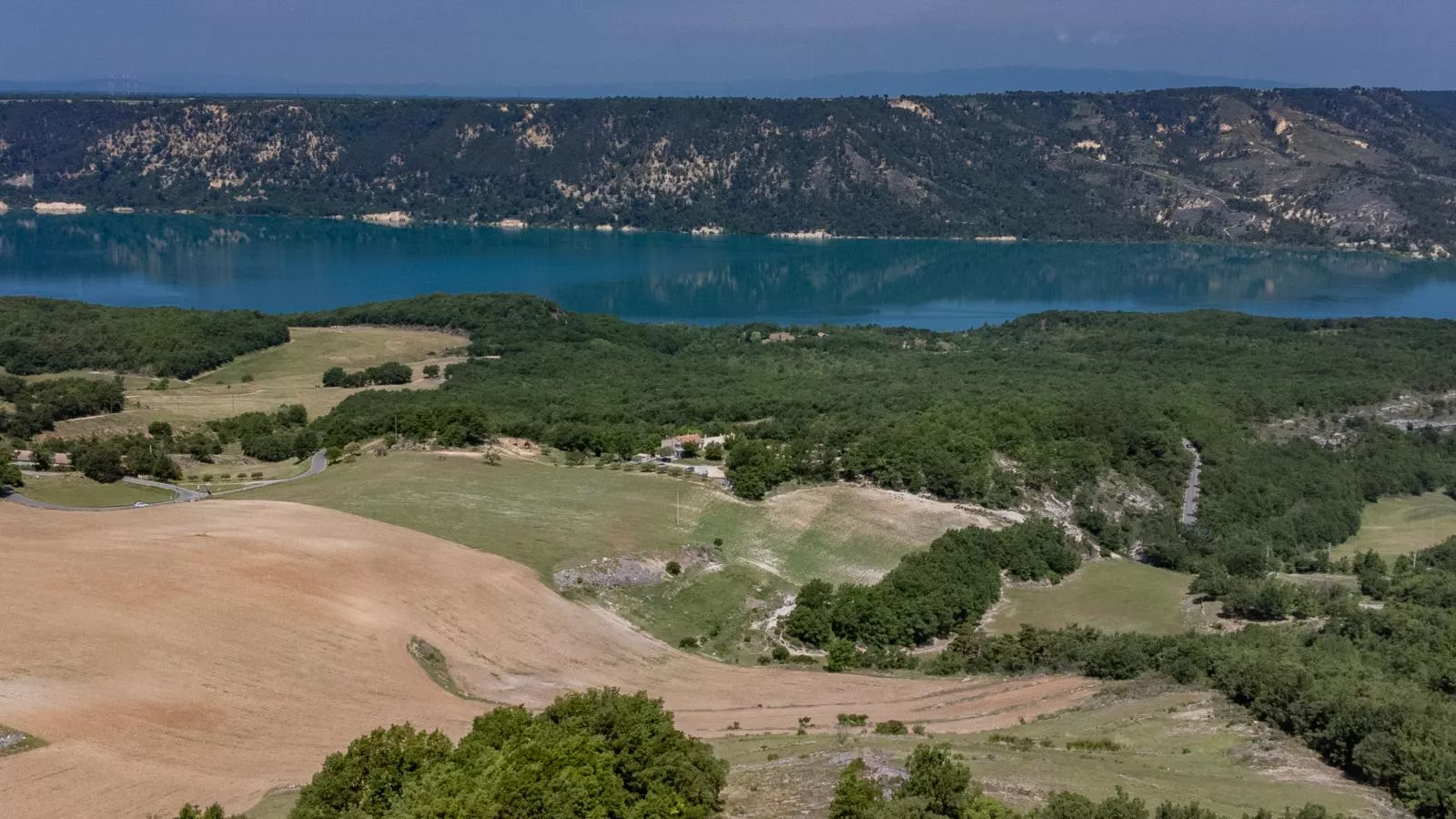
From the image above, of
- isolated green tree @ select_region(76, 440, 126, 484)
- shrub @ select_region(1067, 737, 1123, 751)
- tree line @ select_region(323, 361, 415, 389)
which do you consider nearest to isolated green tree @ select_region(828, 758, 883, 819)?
shrub @ select_region(1067, 737, 1123, 751)

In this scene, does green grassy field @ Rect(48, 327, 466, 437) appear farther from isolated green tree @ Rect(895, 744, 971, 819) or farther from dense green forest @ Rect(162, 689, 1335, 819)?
isolated green tree @ Rect(895, 744, 971, 819)

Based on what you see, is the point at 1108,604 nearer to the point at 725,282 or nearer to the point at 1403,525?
the point at 1403,525

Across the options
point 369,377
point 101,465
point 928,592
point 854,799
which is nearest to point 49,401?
point 101,465

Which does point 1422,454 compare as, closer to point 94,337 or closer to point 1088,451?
point 1088,451

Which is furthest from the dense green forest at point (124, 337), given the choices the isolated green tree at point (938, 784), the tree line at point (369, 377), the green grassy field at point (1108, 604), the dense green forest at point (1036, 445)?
the isolated green tree at point (938, 784)

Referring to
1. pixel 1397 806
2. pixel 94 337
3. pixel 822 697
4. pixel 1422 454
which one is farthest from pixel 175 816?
pixel 94 337

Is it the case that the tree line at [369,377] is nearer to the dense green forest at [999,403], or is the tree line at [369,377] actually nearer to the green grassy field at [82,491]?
the dense green forest at [999,403]

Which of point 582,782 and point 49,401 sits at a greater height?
point 582,782
